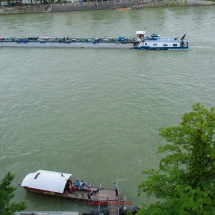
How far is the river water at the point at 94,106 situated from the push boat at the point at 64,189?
0.67m

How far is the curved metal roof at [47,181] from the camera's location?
55.2ft

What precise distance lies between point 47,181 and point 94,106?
1183cm

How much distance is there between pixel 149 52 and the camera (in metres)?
44.0

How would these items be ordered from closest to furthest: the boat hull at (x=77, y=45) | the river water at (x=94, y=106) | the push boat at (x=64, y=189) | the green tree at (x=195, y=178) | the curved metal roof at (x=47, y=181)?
1. the green tree at (x=195, y=178)
2. the push boat at (x=64, y=189)
3. the curved metal roof at (x=47, y=181)
4. the river water at (x=94, y=106)
5. the boat hull at (x=77, y=45)

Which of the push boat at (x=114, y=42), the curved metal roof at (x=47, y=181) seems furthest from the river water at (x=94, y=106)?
the push boat at (x=114, y=42)

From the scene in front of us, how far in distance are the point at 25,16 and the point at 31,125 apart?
6613 cm

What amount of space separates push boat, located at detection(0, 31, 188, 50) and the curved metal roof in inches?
1294

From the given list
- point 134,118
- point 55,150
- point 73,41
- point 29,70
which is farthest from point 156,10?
point 55,150

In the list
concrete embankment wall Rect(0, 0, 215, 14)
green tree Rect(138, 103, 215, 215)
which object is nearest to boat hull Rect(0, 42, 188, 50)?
green tree Rect(138, 103, 215, 215)

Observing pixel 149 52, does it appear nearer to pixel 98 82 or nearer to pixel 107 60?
pixel 107 60

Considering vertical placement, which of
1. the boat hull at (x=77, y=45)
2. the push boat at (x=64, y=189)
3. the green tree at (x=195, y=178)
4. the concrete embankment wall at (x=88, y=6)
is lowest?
the push boat at (x=64, y=189)

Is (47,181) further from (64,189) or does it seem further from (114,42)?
(114,42)

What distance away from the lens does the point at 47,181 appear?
17.1 metres

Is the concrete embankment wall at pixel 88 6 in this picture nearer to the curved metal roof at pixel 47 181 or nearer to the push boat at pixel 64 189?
the curved metal roof at pixel 47 181
